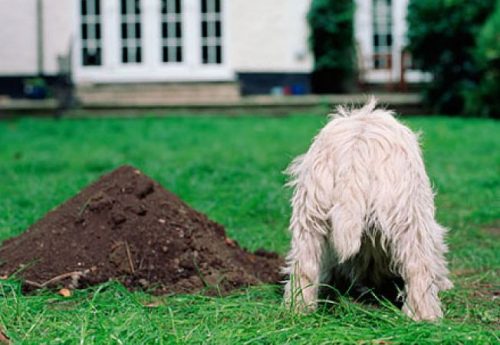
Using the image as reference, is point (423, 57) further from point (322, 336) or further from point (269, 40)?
point (322, 336)

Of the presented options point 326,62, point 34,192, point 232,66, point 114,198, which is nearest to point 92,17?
point 232,66

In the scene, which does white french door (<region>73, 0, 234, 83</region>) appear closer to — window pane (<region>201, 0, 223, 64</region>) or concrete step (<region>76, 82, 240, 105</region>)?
window pane (<region>201, 0, 223, 64</region>)

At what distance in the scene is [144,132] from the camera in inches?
611

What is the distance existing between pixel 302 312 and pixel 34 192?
497 centimetres

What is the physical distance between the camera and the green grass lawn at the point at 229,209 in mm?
3855

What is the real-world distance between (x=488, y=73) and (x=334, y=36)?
4.23 metres

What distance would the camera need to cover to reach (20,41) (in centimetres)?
2180

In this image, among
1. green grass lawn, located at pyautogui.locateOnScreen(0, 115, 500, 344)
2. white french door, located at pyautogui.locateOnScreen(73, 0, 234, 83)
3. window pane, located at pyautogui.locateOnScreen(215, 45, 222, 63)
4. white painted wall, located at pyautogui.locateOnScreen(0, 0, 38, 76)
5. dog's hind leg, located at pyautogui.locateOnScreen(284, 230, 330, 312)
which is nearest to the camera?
green grass lawn, located at pyautogui.locateOnScreen(0, 115, 500, 344)

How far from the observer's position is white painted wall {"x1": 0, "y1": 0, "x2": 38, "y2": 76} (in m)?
21.8

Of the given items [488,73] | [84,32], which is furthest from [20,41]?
[488,73]

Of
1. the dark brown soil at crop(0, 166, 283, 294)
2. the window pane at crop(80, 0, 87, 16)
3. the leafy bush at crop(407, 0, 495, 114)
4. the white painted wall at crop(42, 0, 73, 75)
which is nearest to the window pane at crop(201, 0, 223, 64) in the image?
the window pane at crop(80, 0, 87, 16)

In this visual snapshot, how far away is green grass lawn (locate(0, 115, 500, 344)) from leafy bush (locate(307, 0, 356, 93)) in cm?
310

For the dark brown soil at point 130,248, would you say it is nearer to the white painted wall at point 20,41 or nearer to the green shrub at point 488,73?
the green shrub at point 488,73

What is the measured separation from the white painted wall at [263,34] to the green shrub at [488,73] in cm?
478
